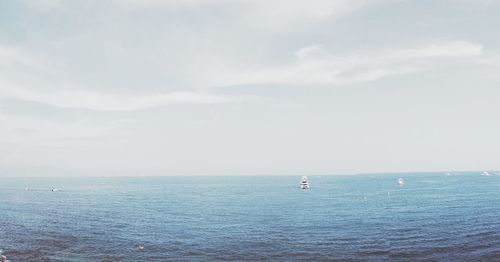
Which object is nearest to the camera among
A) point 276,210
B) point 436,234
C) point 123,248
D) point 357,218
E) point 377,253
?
point 377,253

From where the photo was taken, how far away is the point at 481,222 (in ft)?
288

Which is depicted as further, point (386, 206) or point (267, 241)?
point (386, 206)

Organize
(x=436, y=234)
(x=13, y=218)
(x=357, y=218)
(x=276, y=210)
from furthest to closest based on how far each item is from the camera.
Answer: (x=276, y=210) → (x=13, y=218) → (x=357, y=218) → (x=436, y=234)

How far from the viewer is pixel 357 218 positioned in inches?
4038

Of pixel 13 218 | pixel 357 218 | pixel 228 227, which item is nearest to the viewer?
pixel 228 227

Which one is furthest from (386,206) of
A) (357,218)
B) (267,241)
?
(267,241)

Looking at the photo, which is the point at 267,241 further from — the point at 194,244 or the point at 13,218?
the point at 13,218

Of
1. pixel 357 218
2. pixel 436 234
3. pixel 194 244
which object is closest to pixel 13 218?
pixel 194 244

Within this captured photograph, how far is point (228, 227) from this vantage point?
Answer: 93688 mm

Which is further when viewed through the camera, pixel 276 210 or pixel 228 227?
pixel 276 210

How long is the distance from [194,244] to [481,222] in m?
60.3

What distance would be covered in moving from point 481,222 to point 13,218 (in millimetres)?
117443

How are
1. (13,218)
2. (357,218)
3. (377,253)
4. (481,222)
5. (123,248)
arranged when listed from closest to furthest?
1. (377,253)
2. (123,248)
3. (481,222)
4. (357,218)
5. (13,218)

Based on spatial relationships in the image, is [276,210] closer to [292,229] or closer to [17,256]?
[292,229]
